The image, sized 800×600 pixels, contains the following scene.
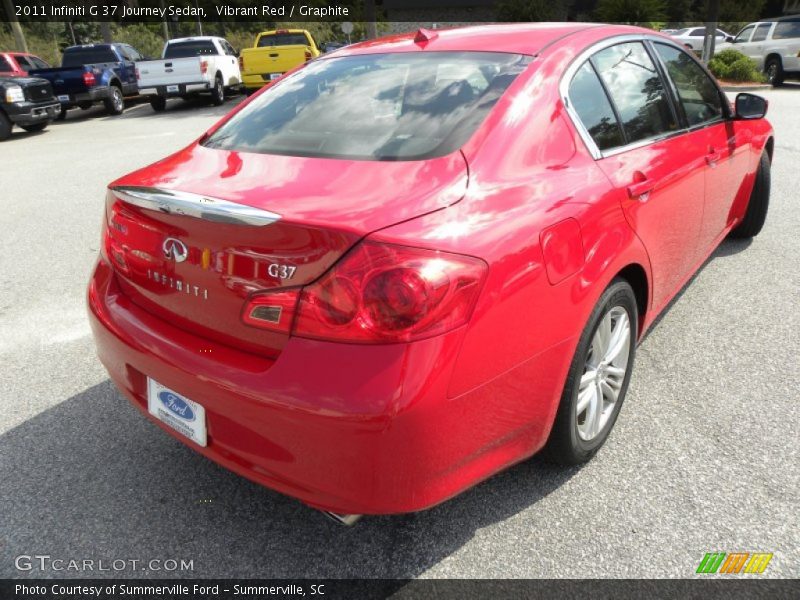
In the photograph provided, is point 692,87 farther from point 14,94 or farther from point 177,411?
point 14,94

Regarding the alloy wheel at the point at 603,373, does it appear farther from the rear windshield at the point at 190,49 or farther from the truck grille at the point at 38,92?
the rear windshield at the point at 190,49

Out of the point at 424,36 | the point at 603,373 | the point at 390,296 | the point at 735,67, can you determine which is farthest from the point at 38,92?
the point at 735,67

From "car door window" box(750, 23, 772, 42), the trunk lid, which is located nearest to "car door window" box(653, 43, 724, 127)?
the trunk lid

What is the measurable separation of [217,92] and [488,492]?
56.6 ft

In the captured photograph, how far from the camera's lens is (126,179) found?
7.78 ft

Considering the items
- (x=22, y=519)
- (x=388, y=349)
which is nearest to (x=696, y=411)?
(x=388, y=349)

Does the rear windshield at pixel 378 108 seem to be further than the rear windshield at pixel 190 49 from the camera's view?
No

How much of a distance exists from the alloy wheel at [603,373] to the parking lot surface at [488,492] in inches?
7.7

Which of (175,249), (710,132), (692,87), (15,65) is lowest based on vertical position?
(15,65)

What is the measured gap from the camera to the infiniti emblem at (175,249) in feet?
6.48

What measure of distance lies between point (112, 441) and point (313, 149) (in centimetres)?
159

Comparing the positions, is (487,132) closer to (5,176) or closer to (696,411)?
(696,411)

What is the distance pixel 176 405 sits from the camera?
208 centimetres

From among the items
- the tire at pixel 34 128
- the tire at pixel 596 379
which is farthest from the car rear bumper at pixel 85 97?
the tire at pixel 596 379
